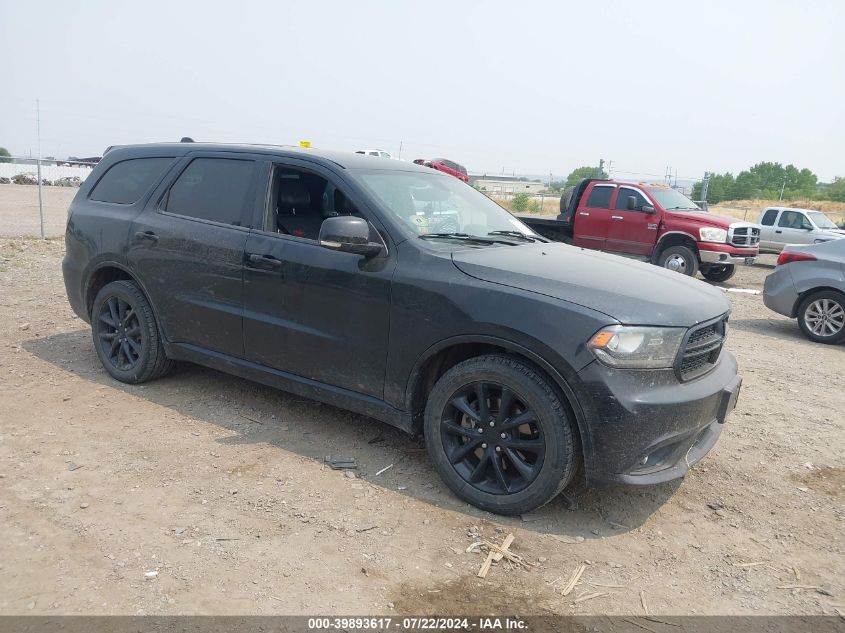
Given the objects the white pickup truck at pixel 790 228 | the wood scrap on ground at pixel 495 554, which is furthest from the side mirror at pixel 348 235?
the white pickup truck at pixel 790 228

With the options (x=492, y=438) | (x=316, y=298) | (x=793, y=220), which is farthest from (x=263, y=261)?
(x=793, y=220)

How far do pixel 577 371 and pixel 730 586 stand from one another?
46.4 inches

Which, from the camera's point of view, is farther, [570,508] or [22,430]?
[22,430]

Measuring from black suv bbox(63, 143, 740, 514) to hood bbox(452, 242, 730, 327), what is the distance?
0.01 meters

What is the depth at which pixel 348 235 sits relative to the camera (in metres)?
3.74

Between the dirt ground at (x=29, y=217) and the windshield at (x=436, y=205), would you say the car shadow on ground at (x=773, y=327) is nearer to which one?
the windshield at (x=436, y=205)

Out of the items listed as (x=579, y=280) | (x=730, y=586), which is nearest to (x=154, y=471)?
(x=579, y=280)

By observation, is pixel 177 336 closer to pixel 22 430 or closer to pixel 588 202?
pixel 22 430

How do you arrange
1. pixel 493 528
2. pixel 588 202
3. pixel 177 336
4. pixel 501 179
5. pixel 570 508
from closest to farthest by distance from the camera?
pixel 493 528 < pixel 570 508 < pixel 177 336 < pixel 588 202 < pixel 501 179

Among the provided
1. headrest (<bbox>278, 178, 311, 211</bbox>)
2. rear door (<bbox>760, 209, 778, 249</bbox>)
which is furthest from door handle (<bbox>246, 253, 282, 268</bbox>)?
rear door (<bbox>760, 209, 778, 249</bbox>)

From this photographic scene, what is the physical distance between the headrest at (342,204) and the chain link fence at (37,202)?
139 inches

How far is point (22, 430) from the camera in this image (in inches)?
173

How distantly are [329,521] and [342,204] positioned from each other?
1989 millimetres

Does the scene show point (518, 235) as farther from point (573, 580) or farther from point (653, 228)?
point (653, 228)
